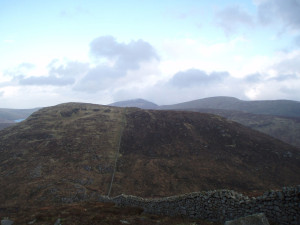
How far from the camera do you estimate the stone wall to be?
983 centimetres

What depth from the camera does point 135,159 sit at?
5012 centimetres

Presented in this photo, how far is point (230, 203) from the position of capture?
12.5 m

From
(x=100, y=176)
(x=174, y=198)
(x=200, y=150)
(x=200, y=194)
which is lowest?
(x=100, y=176)

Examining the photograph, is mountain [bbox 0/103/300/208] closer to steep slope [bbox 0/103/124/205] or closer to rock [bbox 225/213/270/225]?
steep slope [bbox 0/103/124/205]

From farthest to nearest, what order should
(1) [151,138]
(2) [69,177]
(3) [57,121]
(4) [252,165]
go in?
(3) [57,121]
(1) [151,138]
(4) [252,165]
(2) [69,177]

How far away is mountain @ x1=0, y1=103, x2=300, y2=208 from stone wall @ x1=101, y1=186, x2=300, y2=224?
57.8 ft

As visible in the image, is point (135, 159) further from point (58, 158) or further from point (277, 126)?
point (277, 126)

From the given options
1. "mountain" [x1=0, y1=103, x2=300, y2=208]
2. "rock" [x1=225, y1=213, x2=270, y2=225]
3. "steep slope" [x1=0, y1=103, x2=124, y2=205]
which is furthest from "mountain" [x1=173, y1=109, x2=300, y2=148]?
"rock" [x1=225, y1=213, x2=270, y2=225]

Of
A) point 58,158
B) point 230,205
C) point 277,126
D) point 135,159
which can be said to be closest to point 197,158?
point 135,159

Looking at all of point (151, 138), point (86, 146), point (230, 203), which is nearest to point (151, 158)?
point (151, 138)

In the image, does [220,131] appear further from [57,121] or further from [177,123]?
[57,121]

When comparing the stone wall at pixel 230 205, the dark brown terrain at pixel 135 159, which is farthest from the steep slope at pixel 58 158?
the stone wall at pixel 230 205

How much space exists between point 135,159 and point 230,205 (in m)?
39.3

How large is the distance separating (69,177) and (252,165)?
4365 centimetres
